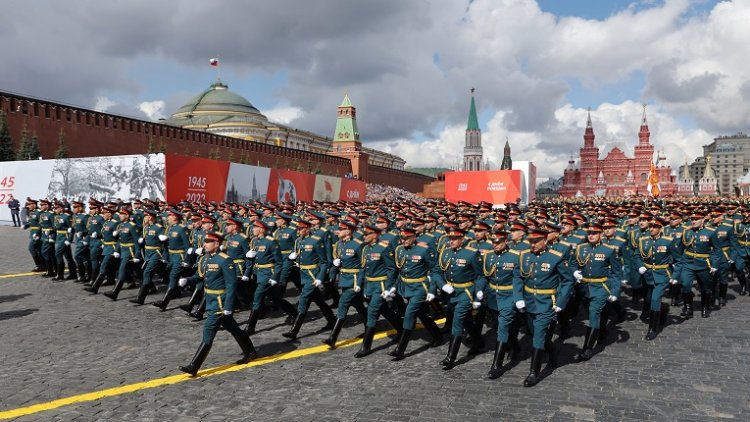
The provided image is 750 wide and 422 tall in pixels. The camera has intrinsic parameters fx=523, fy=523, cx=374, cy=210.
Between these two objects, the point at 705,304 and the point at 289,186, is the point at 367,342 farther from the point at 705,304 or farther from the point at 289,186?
the point at 289,186

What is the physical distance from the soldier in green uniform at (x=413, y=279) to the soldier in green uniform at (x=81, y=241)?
8604mm

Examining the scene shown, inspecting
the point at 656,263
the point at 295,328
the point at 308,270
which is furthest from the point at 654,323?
the point at 295,328

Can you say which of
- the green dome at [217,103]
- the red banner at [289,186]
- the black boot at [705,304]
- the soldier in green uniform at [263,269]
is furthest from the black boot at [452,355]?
the green dome at [217,103]

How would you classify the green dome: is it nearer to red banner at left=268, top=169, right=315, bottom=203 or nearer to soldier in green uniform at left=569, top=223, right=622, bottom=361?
red banner at left=268, top=169, right=315, bottom=203

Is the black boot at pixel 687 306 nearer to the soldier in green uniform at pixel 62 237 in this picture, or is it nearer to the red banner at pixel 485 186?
the soldier in green uniform at pixel 62 237

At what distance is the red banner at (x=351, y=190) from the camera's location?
4034 centimetres

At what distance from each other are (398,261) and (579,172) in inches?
4762

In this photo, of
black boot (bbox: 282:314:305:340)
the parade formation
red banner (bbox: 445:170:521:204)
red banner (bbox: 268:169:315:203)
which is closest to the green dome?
red banner (bbox: 268:169:315:203)

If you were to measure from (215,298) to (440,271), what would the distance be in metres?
3.35

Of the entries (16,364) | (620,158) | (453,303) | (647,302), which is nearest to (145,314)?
(16,364)

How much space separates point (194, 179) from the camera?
2375 centimetres

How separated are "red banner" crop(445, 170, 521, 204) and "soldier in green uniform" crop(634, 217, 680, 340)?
1992 cm

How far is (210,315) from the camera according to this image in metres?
7.02

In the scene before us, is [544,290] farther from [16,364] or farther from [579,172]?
[579,172]
